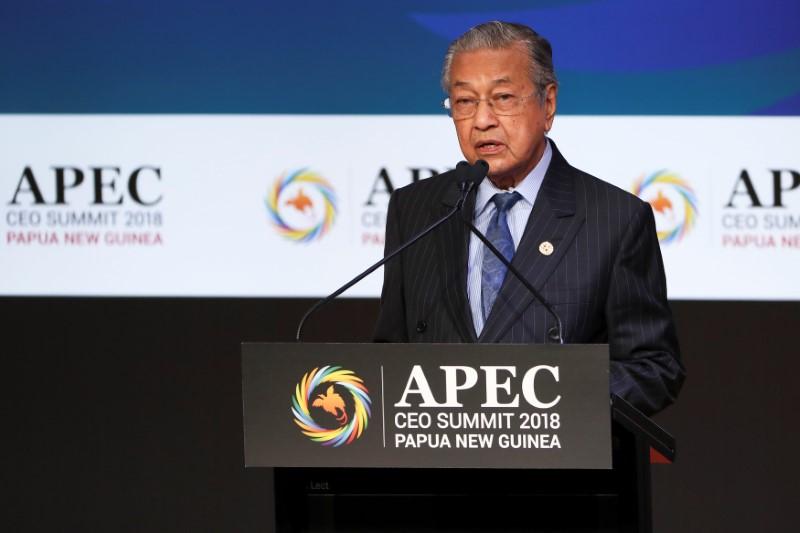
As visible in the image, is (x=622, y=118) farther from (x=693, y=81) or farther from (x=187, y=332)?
(x=187, y=332)

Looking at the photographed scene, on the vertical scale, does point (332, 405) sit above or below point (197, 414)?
above

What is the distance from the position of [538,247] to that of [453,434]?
0.59 metres

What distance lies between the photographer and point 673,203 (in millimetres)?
3635

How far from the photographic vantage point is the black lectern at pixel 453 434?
1.61 meters

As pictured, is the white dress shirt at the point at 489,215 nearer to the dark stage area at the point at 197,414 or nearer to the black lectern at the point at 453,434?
the black lectern at the point at 453,434

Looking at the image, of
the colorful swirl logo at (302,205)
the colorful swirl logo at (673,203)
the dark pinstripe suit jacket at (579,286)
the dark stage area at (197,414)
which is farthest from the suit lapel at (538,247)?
the dark stage area at (197,414)

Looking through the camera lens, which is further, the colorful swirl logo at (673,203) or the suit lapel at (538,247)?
the colorful swirl logo at (673,203)

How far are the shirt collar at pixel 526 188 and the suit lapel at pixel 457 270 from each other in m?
0.02

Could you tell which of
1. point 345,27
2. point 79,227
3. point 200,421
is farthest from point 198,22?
point 200,421

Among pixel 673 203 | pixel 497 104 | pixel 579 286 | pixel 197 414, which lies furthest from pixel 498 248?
pixel 197 414

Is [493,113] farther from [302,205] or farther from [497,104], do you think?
[302,205]

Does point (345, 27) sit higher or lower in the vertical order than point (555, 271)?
higher

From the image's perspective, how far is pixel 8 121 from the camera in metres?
3.84

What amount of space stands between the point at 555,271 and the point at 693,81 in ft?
5.86
